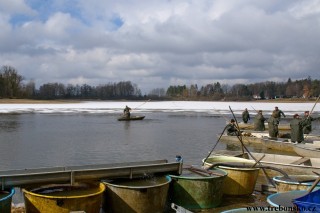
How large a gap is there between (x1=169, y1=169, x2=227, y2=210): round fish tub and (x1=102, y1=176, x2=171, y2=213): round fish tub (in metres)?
0.56

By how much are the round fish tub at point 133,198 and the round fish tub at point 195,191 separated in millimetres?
564

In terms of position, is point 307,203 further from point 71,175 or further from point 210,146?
point 210,146

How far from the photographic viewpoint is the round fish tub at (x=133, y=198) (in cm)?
723

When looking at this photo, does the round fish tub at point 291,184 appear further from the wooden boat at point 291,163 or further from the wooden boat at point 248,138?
the wooden boat at point 248,138

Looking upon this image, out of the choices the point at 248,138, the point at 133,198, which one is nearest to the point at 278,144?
the point at 248,138

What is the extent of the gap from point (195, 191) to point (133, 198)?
4.62ft

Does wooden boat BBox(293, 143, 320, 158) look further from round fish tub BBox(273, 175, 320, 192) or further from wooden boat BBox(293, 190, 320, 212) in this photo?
wooden boat BBox(293, 190, 320, 212)

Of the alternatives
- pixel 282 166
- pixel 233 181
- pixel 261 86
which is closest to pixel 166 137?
pixel 282 166

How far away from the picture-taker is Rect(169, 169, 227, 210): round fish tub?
7.98 meters

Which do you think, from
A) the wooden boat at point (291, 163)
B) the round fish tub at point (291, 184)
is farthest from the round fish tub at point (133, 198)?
the wooden boat at point (291, 163)

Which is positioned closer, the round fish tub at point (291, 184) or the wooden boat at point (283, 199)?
the wooden boat at point (283, 199)

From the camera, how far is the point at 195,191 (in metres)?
7.98

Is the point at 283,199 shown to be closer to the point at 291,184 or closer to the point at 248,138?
the point at 291,184

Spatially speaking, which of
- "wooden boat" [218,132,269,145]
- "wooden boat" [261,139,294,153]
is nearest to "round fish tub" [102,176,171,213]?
"wooden boat" [261,139,294,153]
